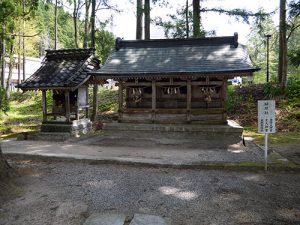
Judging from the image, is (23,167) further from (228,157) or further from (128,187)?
(228,157)

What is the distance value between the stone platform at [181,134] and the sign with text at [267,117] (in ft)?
12.2

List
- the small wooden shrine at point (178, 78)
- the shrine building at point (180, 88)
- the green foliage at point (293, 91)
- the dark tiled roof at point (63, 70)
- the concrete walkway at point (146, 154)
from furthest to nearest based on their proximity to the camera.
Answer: the green foliage at point (293, 91)
the dark tiled roof at point (63, 70)
the small wooden shrine at point (178, 78)
the shrine building at point (180, 88)
the concrete walkway at point (146, 154)

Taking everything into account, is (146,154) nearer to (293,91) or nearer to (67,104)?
(67,104)

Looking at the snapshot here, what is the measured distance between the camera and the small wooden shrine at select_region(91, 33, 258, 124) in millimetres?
12695

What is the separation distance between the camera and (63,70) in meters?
14.3

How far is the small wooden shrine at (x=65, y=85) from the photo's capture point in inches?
526

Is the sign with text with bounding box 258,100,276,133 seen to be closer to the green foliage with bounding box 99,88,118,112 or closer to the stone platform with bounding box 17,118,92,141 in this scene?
the stone platform with bounding box 17,118,92,141

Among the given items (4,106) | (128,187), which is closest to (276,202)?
(128,187)

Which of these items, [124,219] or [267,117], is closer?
[124,219]

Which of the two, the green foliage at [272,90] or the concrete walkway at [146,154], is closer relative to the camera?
the concrete walkway at [146,154]

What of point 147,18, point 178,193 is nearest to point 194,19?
point 147,18

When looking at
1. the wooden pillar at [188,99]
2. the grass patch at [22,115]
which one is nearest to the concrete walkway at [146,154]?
the wooden pillar at [188,99]

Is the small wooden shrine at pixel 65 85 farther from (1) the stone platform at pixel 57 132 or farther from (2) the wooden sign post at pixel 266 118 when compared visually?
(2) the wooden sign post at pixel 266 118

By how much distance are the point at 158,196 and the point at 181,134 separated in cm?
720
